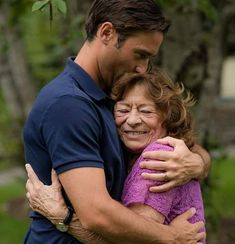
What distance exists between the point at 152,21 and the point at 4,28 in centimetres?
582

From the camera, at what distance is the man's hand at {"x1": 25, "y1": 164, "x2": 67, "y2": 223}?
3357mm

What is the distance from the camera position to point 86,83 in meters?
3.42

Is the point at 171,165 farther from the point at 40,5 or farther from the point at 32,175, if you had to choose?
the point at 40,5

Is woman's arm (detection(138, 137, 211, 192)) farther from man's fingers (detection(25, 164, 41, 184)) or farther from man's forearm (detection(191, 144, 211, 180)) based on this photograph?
man's fingers (detection(25, 164, 41, 184))

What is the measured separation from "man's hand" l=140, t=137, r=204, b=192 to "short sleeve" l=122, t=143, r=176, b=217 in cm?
3

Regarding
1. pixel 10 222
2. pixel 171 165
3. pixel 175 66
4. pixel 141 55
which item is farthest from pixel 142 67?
pixel 10 222

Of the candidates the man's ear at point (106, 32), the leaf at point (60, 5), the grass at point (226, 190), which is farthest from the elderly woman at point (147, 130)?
the grass at point (226, 190)

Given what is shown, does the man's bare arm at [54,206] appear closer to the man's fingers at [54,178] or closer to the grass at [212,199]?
the man's fingers at [54,178]

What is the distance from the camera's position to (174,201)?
11.3 feet

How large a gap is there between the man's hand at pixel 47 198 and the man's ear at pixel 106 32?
61cm

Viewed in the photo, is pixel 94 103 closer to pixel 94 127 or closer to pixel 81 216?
pixel 94 127

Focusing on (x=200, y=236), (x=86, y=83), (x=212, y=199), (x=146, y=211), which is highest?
(x=86, y=83)

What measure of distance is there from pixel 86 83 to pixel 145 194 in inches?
Result: 21.7

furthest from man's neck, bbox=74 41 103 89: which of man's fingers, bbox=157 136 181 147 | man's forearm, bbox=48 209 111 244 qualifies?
man's forearm, bbox=48 209 111 244
